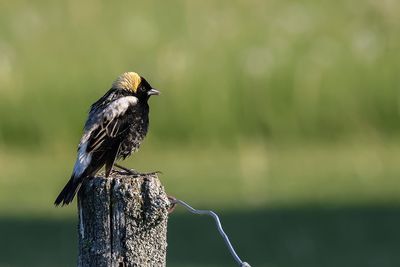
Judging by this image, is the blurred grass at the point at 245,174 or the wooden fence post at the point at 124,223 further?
the blurred grass at the point at 245,174

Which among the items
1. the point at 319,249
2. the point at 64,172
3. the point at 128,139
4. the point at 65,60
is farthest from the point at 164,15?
the point at 128,139

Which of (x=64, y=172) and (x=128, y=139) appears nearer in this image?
(x=128, y=139)

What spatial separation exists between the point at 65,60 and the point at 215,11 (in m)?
1.79

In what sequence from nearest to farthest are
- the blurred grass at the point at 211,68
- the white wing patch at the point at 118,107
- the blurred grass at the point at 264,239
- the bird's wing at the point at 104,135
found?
the bird's wing at the point at 104,135 < the white wing patch at the point at 118,107 < the blurred grass at the point at 264,239 < the blurred grass at the point at 211,68

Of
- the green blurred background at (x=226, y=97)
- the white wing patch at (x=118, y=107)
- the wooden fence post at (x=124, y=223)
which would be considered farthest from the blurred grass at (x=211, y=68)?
the wooden fence post at (x=124, y=223)

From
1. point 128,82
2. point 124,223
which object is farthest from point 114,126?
point 124,223

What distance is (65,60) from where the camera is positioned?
13.9 meters

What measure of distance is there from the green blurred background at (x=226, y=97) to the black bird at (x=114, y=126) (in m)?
5.14

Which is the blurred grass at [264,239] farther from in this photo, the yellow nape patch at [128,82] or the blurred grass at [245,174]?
the yellow nape patch at [128,82]

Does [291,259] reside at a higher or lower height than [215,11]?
lower

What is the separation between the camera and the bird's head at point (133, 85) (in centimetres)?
557

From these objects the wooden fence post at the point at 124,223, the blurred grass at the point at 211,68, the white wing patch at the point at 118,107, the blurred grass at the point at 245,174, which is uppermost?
the blurred grass at the point at 211,68

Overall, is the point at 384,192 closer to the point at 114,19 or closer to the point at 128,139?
the point at 114,19

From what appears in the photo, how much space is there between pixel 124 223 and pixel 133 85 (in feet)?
4.27
